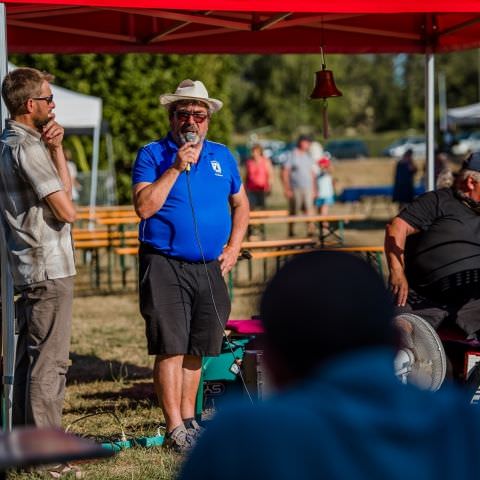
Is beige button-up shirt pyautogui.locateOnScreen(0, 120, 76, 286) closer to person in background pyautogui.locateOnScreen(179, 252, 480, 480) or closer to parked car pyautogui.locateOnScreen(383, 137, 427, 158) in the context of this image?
person in background pyautogui.locateOnScreen(179, 252, 480, 480)

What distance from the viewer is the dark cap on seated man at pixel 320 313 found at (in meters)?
1.80

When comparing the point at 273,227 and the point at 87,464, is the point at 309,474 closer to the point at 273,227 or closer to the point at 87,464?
the point at 87,464

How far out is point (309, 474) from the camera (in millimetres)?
1684

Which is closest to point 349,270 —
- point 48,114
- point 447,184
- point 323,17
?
point 48,114

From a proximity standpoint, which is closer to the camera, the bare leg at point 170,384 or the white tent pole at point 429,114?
the bare leg at point 170,384

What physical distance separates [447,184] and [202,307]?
300cm

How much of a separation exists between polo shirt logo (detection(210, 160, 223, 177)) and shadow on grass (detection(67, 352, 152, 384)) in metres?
2.60

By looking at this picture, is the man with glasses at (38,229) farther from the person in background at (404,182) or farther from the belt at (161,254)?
the person in background at (404,182)

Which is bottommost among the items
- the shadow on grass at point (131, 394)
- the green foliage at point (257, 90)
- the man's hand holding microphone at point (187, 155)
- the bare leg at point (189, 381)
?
the shadow on grass at point (131, 394)

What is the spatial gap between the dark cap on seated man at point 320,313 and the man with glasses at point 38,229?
10.1 feet

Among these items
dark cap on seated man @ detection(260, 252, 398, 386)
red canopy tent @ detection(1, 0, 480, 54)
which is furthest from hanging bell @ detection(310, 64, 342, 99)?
dark cap on seated man @ detection(260, 252, 398, 386)

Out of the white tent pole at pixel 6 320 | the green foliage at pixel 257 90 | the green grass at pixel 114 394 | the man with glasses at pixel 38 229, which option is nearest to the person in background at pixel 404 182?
the green foliage at pixel 257 90

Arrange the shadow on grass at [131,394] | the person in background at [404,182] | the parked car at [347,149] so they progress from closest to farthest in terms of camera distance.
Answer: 1. the shadow on grass at [131,394]
2. the person in background at [404,182]
3. the parked car at [347,149]

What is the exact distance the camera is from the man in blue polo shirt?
17.7ft
